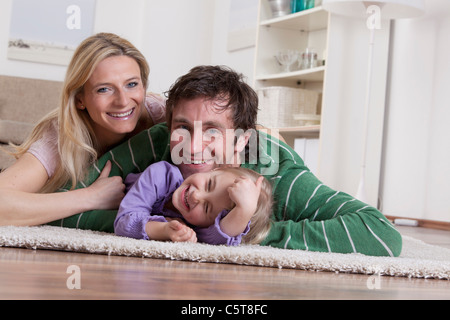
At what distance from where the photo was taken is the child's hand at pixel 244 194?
1392 millimetres

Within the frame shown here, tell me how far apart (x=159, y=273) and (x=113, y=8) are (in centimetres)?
555

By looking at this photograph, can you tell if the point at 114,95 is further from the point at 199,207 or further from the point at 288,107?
the point at 288,107

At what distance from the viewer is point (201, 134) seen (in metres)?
1.60

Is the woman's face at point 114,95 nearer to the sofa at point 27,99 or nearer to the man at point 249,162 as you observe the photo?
the man at point 249,162

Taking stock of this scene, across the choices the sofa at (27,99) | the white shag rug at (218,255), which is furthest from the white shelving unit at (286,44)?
the white shag rug at (218,255)

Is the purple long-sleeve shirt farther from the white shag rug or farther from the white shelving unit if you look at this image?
the white shelving unit

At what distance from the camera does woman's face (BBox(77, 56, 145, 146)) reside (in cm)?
188

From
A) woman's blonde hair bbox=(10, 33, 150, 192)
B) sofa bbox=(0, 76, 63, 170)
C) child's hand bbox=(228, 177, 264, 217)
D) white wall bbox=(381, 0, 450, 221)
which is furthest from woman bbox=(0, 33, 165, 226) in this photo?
sofa bbox=(0, 76, 63, 170)

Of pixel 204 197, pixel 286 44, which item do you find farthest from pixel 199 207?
pixel 286 44

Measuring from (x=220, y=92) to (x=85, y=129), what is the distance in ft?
1.62

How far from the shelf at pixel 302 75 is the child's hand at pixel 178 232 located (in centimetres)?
296

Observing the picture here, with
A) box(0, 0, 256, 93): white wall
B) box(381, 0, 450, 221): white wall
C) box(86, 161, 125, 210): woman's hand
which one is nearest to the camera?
box(86, 161, 125, 210): woman's hand

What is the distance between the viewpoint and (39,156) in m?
1.86
